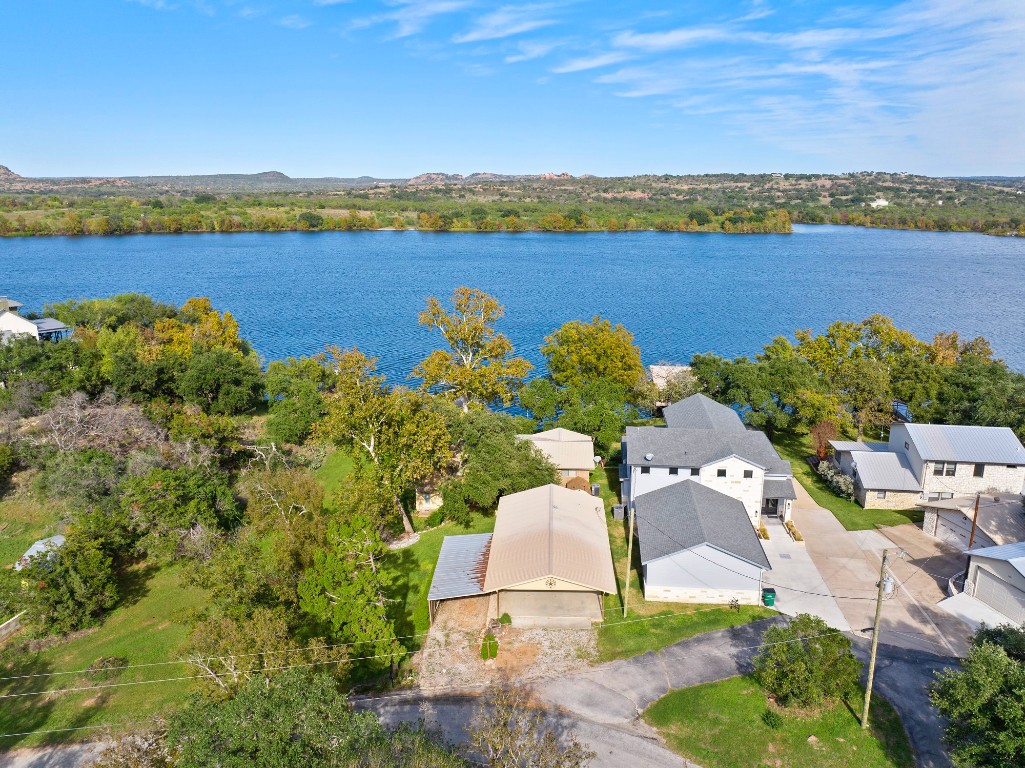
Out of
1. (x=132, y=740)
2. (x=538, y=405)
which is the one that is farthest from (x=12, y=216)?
(x=132, y=740)

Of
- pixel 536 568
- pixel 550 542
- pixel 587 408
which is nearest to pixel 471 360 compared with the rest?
pixel 587 408

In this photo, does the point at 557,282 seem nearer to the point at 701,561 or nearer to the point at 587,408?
the point at 587,408

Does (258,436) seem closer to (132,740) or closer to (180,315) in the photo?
(180,315)

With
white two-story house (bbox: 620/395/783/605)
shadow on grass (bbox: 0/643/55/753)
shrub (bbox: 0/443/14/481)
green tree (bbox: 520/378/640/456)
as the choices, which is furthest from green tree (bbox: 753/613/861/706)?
shrub (bbox: 0/443/14/481)

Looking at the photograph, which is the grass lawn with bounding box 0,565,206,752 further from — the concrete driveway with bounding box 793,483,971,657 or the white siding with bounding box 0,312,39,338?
the white siding with bounding box 0,312,39,338

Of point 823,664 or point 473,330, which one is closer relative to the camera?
point 823,664

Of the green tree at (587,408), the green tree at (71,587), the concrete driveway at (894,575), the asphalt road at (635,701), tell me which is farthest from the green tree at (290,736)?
the green tree at (587,408)
